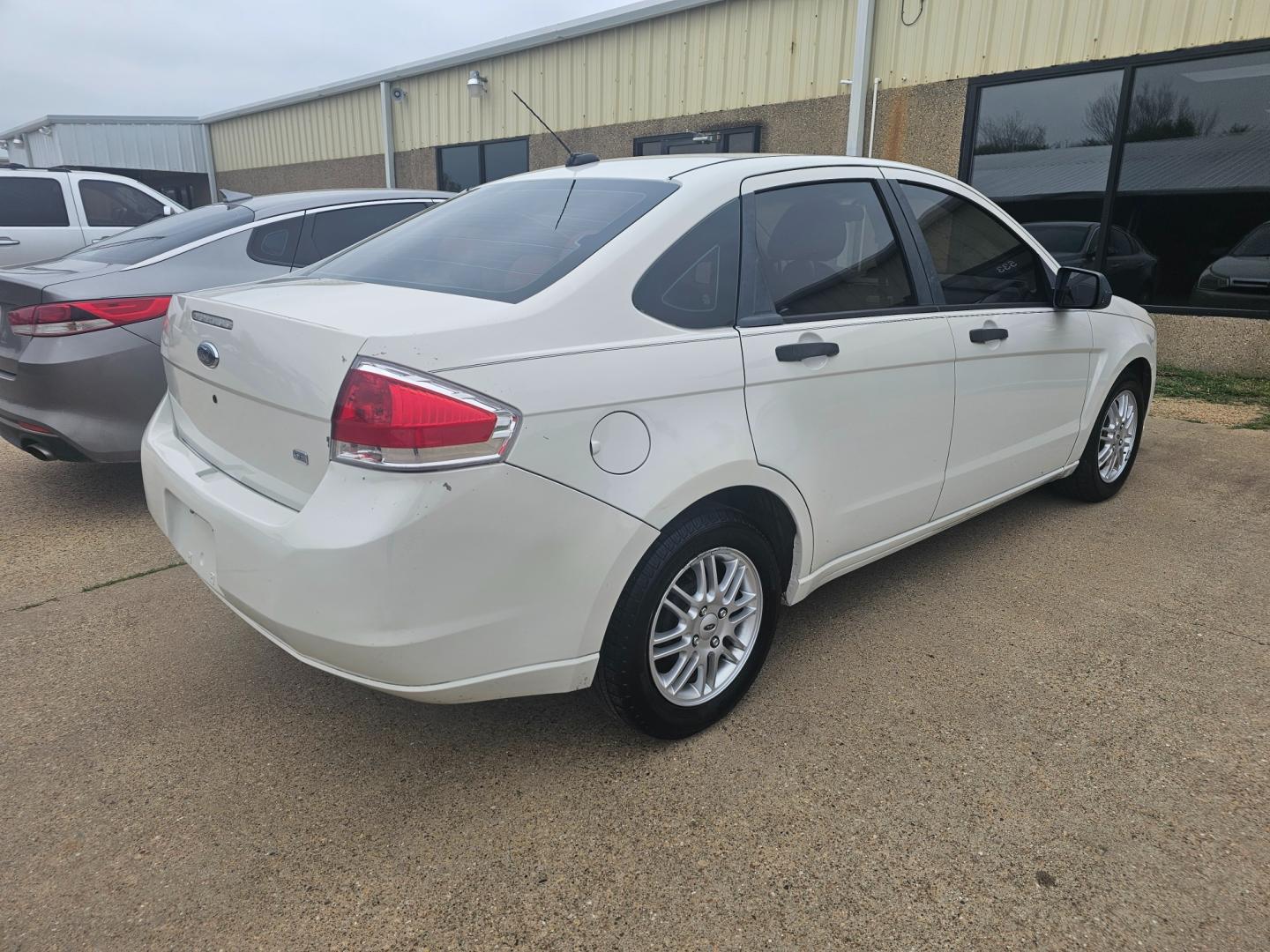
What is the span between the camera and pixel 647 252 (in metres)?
2.28

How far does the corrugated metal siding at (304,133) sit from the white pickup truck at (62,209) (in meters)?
6.54

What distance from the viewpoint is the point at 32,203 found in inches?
344

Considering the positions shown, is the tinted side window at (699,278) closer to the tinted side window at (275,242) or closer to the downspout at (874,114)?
the tinted side window at (275,242)

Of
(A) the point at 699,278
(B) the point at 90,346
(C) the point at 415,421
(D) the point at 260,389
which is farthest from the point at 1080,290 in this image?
(B) the point at 90,346

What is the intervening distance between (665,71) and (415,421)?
994cm

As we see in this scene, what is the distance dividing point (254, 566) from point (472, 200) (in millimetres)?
1571

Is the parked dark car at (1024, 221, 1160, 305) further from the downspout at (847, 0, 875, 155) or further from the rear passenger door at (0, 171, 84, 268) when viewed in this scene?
the rear passenger door at (0, 171, 84, 268)

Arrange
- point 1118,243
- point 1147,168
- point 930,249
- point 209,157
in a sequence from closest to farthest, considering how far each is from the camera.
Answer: point 930,249 → point 1147,168 → point 1118,243 → point 209,157

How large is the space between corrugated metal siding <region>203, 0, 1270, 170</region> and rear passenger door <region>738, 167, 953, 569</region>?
598 cm

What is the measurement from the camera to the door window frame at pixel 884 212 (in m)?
2.49

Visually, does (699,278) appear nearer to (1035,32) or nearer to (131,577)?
(131,577)

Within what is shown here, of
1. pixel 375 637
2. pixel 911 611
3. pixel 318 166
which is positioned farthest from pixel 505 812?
pixel 318 166

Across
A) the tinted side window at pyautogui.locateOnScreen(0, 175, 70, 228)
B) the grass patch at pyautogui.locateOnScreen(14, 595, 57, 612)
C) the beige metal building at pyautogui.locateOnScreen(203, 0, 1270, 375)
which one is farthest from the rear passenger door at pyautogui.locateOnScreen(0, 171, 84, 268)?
the grass patch at pyautogui.locateOnScreen(14, 595, 57, 612)

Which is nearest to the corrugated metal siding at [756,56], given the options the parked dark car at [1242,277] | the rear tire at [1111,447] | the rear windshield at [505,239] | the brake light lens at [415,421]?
the parked dark car at [1242,277]
